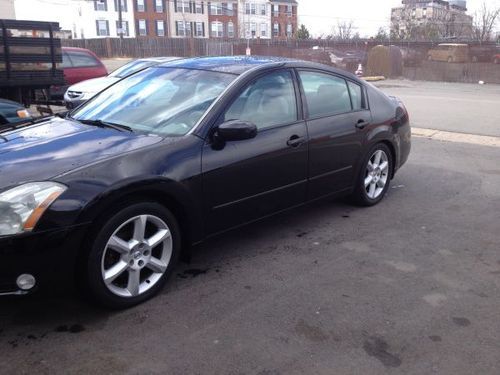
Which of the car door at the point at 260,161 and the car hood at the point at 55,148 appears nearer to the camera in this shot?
the car hood at the point at 55,148

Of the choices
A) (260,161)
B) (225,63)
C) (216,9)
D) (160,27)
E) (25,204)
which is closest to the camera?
(25,204)

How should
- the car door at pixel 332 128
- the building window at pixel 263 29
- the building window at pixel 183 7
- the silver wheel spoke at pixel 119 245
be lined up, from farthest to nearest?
1. the building window at pixel 263 29
2. the building window at pixel 183 7
3. the car door at pixel 332 128
4. the silver wheel spoke at pixel 119 245

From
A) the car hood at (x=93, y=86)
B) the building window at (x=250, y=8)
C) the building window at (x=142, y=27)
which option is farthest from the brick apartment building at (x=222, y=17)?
the car hood at (x=93, y=86)

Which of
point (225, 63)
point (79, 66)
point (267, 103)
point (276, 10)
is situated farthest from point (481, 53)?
point (276, 10)

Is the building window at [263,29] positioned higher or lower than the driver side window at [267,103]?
higher

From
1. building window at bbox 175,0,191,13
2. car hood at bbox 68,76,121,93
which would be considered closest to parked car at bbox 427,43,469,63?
car hood at bbox 68,76,121,93

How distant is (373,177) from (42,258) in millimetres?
3634

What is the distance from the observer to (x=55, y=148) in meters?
3.39

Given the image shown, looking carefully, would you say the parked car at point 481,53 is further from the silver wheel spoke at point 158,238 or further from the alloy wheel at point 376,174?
the silver wheel spoke at point 158,238

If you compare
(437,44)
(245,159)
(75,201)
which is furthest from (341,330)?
(437,44)

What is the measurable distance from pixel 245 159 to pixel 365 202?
6.70 ft

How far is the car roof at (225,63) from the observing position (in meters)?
4.30

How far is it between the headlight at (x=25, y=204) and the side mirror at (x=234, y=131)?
1.19 metres

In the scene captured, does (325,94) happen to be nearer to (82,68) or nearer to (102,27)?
(82,68)
